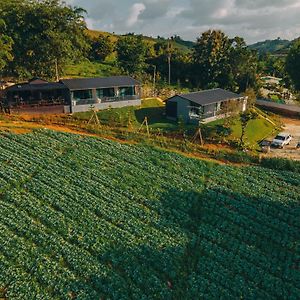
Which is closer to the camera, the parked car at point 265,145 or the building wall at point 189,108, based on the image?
the parked car at point 265,145

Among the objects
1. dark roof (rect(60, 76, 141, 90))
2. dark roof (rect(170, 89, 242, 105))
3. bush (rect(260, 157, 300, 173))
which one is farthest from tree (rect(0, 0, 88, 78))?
bush (rect(260, 157, 300, 173))

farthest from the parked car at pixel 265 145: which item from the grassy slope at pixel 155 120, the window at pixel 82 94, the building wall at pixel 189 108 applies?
the window at pixel 82 94

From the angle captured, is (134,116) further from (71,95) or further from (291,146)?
(291,146)

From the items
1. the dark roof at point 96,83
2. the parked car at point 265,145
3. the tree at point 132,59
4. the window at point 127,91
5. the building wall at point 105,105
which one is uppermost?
the tree at point 132,59

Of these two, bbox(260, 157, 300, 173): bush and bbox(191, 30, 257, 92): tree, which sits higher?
bbox(191, 30, 257, 92): tree

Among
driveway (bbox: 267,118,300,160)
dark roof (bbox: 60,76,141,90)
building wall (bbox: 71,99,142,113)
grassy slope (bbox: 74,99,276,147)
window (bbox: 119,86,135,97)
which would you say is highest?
dark roof (bbox: 60,76,141,90)

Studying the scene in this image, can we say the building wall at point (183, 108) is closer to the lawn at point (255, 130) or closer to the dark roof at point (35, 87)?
the lawn at point (255, 130)

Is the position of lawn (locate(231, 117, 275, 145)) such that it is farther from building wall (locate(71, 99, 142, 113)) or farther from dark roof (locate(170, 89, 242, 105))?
building wall (locate(71, 99, 142, 113))
